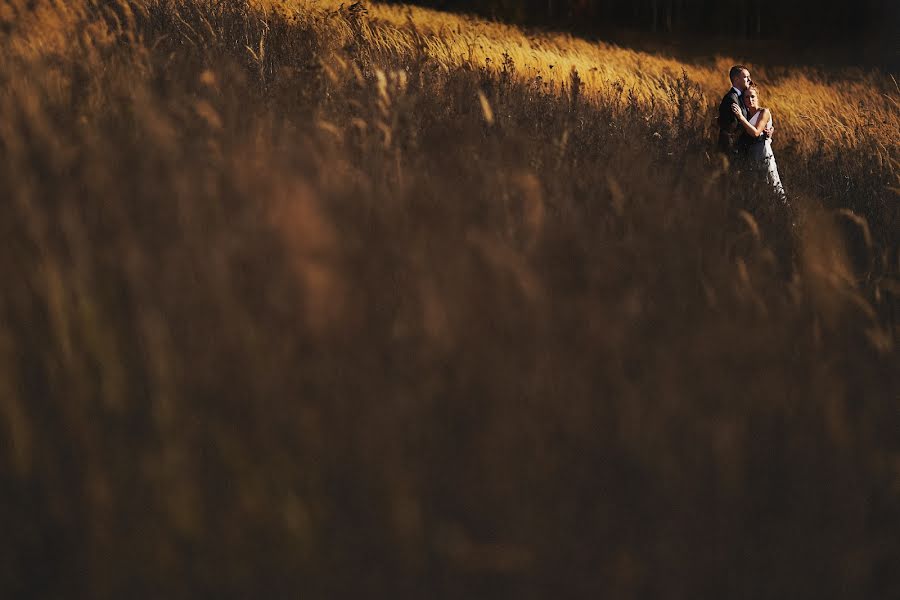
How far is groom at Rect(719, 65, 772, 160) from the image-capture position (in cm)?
556

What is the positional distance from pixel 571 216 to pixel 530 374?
747 millimetres

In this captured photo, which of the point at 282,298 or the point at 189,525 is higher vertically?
the point at 282,298

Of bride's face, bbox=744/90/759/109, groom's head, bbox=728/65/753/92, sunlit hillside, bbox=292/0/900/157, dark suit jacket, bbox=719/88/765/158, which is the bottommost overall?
sunlit hillside, bbox=292/0/900/157

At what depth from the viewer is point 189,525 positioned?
159cm

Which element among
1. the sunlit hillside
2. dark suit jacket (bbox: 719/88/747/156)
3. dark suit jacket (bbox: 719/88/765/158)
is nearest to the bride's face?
dark suit jacket (bbox: 719/88/747/156)

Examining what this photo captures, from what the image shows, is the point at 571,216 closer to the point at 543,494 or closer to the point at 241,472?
the point at 543,494

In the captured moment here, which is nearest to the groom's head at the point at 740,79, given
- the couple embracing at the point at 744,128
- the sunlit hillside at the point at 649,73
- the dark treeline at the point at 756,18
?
the couple embracing at the point at 744,128

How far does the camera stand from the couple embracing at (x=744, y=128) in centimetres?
553

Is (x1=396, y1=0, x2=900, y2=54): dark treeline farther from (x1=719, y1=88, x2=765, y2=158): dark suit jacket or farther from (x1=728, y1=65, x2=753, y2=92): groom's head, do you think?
(x1=719, y1=88, x2=765, y2=158): dark suit jacket

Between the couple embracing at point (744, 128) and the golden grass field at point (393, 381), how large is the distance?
3.10m

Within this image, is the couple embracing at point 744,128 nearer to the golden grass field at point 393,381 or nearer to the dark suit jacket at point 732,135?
the dark suit jacket at point 732,135

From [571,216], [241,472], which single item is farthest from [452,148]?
[241,472]

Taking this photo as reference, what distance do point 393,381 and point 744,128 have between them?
15.4 ft

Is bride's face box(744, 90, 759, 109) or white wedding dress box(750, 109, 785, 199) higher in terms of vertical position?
bride's face box(744, 90, 759, 109)
